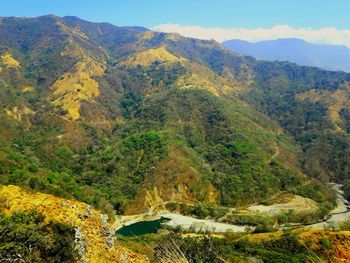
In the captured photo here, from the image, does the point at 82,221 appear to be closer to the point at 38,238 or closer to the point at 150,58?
the point at 38,238

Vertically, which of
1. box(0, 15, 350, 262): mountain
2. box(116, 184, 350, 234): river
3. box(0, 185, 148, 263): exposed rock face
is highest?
box(0, 185, 148, 263): exposed rock face

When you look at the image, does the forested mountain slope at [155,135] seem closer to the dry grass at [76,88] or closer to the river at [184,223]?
the dry grass at [76,88]

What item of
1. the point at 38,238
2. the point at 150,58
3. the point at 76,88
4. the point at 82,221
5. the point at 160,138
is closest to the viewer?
the point at 38,238

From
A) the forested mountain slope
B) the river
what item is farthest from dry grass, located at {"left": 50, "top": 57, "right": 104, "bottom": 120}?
the river

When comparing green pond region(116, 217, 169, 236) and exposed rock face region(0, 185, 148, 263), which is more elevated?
exposed rock face region(0, 185, 148, 263)

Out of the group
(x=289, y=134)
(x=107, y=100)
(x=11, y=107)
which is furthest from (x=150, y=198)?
(x=289, y=134)

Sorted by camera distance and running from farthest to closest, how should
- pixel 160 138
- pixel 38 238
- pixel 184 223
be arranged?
1. pixel 160 138
2. pixel 184 223
3. pixel 38 238

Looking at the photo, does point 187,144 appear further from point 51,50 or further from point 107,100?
point 51,50

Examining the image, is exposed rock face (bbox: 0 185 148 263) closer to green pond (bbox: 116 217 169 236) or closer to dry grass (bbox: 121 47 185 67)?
green pond (bbox: 116 217 169 236)

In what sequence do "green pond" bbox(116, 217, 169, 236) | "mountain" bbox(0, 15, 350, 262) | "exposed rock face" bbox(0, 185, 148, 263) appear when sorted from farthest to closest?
"mountain" bbox(0, 15, 350, 262) < "green pond" bbox(116, 217, 169, 236) < "exposed rock face" bbox(0, 185, 148, 263)

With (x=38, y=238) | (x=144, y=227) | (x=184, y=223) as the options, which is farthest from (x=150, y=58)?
(x=38, y=238)
